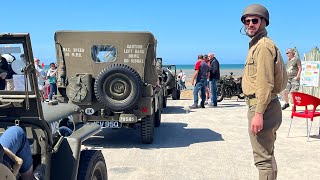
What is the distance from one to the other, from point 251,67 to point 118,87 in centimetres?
390

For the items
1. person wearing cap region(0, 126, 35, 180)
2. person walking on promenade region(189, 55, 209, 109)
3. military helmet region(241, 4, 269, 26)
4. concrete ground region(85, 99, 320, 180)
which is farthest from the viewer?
person walking on promenade region(189, 55, 209, 109)

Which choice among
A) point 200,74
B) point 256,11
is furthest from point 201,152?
point 200,74

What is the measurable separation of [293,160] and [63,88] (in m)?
4.16

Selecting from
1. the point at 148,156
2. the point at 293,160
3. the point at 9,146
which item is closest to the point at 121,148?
the point at 148,156

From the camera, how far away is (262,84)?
3742mm

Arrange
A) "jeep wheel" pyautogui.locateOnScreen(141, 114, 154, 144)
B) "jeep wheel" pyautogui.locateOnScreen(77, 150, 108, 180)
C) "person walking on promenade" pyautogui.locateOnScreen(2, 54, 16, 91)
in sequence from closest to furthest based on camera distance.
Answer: "person walking on promenade" pyautogui.locateOnScreen(2, 54, 16, 91) < "jeep wheel" pyautogui.locateOnScreen(77, 150, 108, 180) < "jeep wheel" pyautogui.locateOnScreen(141, 114, 154, 144)

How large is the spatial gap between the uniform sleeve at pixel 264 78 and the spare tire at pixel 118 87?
3826 millimetres

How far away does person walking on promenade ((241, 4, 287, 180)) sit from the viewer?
3750 mm

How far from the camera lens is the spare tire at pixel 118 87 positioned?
7.41 meters

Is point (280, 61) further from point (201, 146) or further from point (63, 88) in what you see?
point (63, 88)

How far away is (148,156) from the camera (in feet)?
22.7

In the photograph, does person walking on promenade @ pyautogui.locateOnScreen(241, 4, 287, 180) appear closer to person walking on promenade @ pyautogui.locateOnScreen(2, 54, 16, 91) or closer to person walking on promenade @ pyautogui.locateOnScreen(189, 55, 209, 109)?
person walking on promenade @ pyautogui.locateOnScreen(2, 54, 16, 91)

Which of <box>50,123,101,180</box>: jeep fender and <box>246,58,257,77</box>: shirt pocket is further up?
<box>246,58,257,77</box>: shirt pocket

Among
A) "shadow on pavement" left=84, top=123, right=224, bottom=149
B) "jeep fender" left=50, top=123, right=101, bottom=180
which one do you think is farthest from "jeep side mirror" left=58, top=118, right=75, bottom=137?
"shadow on pavement" left=84, top=123, right=224, bottom=149
